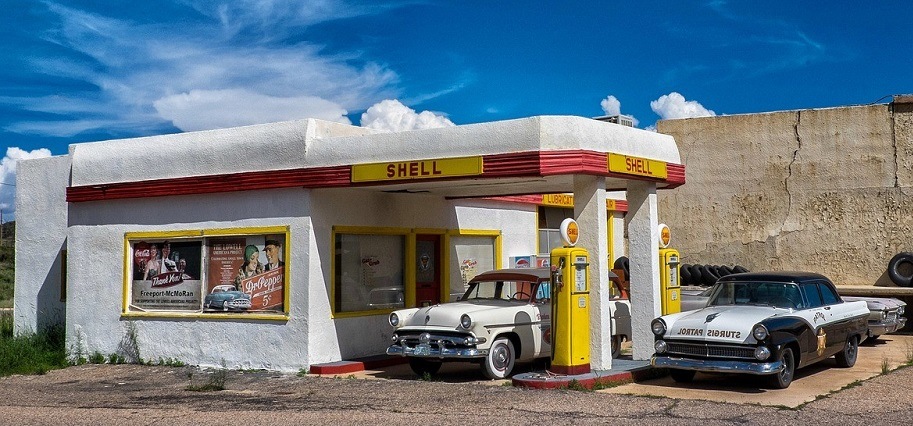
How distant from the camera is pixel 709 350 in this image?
11.2 m

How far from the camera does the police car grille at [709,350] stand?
1096 centimetres

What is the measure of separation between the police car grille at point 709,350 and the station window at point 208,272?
224 inches

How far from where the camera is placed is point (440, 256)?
16125 mm

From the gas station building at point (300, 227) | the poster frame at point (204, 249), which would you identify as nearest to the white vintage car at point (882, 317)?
the gas station building at point (300, 227)

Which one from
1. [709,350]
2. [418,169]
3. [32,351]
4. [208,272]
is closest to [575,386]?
[709,350]

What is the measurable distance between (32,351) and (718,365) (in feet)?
36.8

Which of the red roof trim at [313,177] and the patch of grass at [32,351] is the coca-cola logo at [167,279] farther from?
the patch of grass at [32,351]

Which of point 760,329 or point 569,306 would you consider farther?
point 569,306

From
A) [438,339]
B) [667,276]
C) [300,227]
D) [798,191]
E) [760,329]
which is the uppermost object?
[798,191]

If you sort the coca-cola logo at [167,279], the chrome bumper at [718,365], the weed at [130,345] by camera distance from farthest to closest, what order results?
the weed at [130,345], the coca-cola logo at [167,279], the chrome bumper at [718,365]

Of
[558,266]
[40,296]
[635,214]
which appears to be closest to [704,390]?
[558,266]

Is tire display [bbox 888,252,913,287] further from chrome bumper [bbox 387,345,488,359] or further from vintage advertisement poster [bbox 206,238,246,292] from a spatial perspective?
vintage advertisement poster [bbox 206,238,246,292]

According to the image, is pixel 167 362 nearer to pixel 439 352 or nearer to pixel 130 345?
pixel 130 345

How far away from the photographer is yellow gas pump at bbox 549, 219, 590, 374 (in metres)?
11.7
